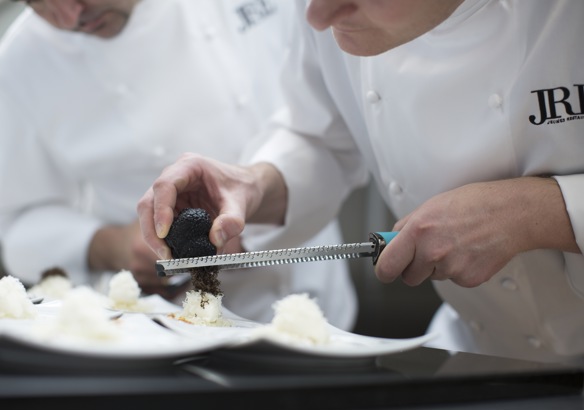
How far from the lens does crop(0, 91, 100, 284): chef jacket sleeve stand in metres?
1.94

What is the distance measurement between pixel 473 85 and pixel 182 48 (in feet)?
3.16

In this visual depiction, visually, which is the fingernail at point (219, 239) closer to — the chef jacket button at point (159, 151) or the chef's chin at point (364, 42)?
the chef's chin at point (364, 42)

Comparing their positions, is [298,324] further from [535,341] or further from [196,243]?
[535,341]

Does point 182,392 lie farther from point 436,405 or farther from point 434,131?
point 434,131

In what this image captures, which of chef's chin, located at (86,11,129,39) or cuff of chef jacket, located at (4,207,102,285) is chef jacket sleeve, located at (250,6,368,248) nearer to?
chef's chin, located at (86,11,129,39)

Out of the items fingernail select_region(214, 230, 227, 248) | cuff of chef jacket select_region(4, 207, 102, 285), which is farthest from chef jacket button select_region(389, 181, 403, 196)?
cuff of chef jacket select_region(4, 207, 102, 285)

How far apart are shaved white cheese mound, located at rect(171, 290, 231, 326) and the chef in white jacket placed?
9 centimetres

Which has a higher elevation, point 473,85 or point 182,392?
point 473,85

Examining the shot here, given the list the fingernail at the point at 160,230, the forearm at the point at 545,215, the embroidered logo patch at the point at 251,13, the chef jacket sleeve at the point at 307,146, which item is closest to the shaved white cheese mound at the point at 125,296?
the fingernail at the point at 160,230

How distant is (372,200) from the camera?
11.3ft

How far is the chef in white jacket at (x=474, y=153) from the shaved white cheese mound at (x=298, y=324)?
0.76ft

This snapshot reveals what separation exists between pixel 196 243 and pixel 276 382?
413mm

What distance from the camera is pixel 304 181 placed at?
4.85ft

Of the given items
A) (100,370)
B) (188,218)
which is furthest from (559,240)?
(100,370)
